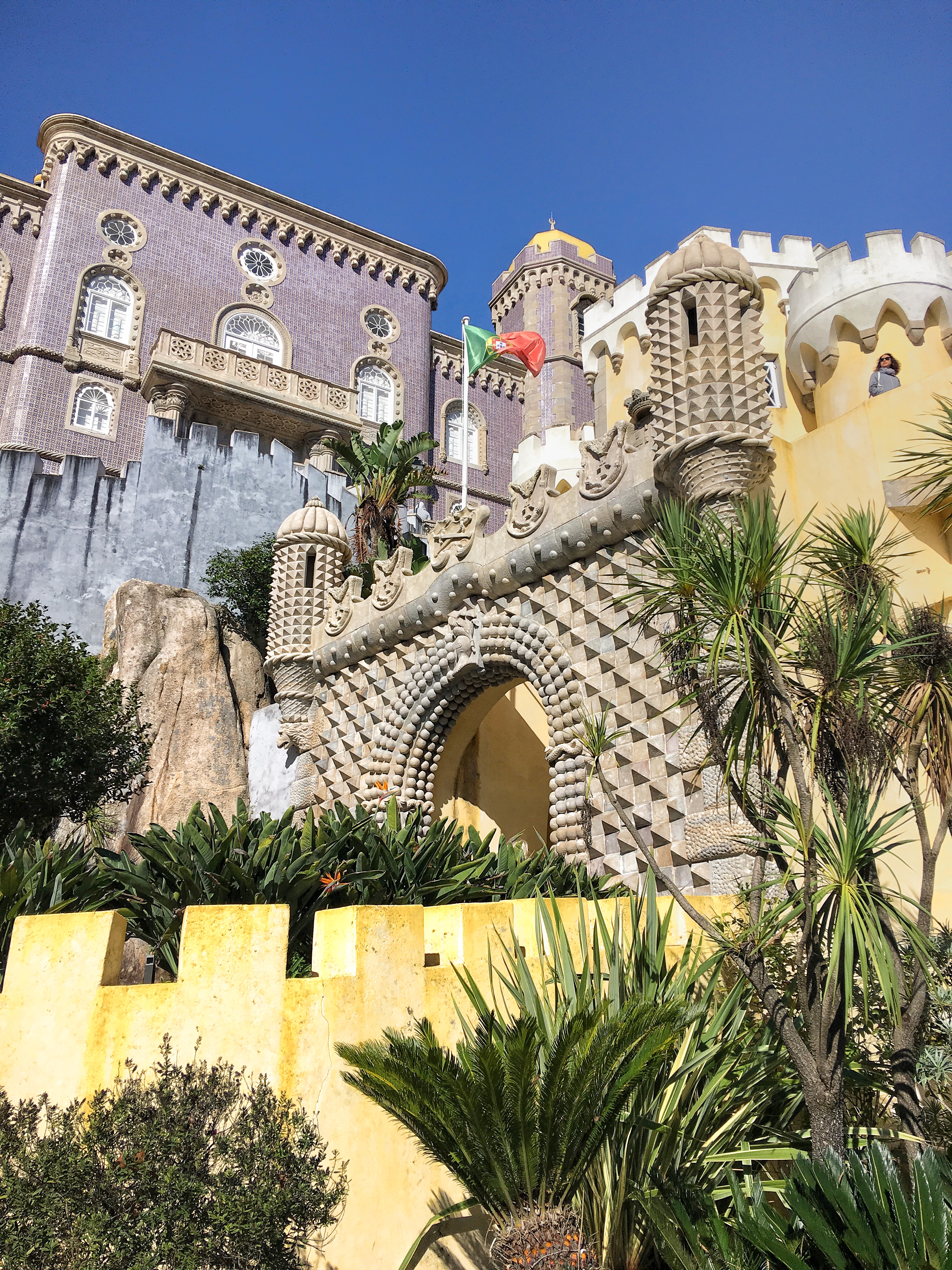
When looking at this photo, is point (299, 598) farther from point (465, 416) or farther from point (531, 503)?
point (531, 503)

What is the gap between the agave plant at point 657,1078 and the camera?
16.8 feet

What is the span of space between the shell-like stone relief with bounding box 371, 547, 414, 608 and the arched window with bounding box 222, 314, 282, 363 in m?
17.1

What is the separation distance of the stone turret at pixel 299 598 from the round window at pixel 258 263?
673 inches

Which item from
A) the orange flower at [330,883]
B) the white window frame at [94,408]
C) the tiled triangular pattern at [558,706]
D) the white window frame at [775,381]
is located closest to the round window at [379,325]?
the white window frame at [94,408]

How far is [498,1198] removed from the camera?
15.8ft

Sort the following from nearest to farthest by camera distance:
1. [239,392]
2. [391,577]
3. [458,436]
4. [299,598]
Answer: [391,577], [299,598], [239,392], [458,436]

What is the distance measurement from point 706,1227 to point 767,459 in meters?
7.06

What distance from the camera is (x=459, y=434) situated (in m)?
34.4

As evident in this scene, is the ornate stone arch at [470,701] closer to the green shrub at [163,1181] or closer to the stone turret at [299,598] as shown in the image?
the stone turret at [299,598]

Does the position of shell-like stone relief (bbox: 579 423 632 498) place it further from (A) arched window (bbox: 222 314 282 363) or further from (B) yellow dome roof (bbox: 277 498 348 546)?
(A) arched window (bbox: 222 314 282 363)

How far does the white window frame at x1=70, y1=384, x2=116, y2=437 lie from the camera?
1043 inches

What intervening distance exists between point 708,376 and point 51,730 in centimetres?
853

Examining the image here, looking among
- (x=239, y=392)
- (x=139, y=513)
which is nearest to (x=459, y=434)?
(x=239, y=392)

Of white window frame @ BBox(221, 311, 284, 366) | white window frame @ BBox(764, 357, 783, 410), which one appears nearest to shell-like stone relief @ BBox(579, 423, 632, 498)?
white window frame @ BBox(764, 357, 783, 410)
